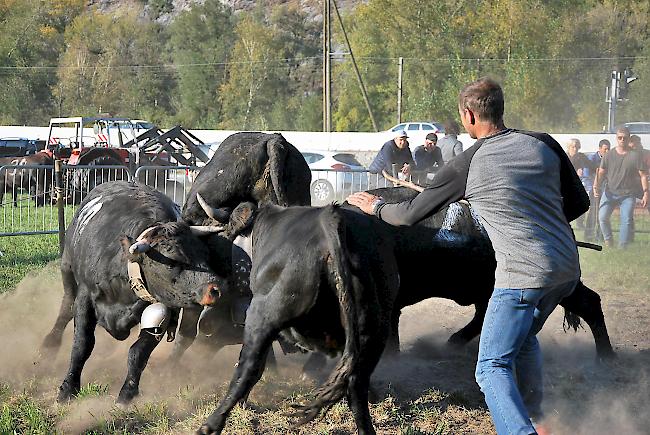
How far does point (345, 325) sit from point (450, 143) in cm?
956

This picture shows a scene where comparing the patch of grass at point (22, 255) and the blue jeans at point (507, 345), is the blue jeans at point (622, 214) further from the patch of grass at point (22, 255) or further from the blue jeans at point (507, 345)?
the blue jeans at point (507, 345)

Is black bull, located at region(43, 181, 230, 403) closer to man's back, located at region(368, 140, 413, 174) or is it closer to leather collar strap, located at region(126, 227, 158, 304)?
leather collar strap, located at region(126, 227, 158, 304)

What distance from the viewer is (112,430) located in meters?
5.28

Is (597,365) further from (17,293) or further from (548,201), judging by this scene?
(17,293)

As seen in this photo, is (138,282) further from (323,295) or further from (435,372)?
(435,372)

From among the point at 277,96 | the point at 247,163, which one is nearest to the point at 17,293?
the point at 247,163

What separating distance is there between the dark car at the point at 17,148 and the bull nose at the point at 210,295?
23207 millimetres

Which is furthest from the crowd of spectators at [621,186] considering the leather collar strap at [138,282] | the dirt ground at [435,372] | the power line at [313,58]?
the power line at [313,58]

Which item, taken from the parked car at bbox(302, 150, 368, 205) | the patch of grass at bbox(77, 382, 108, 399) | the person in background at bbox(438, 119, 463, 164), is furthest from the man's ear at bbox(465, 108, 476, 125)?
the person in background at bbox(438, 119, 463, 164)

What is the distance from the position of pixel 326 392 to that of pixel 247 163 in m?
2.26

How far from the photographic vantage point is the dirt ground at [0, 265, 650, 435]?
5.61 metres

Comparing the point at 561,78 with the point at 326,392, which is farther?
the point at 561,78

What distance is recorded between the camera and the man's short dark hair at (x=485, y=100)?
430 centimetres

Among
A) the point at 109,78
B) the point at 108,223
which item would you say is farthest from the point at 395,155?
the point at 109,78
